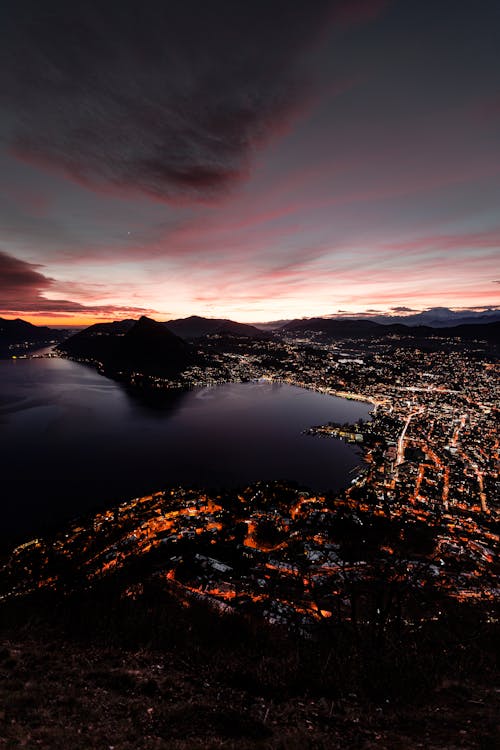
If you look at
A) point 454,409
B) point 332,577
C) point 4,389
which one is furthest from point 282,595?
point 4,389

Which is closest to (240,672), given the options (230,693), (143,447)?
(230,693)

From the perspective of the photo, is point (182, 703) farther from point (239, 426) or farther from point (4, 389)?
point (4, 389)

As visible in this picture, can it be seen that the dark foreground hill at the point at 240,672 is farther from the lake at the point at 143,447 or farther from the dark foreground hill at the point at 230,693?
the lake at the point at 143,447

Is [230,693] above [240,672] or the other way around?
above

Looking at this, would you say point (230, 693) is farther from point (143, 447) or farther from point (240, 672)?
point (143, 447)

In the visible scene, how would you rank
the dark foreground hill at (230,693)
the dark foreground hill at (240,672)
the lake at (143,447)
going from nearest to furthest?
the dark foreground hill at (230,693) < the dark foreground hill at (240,672) < the lake at (143,447)

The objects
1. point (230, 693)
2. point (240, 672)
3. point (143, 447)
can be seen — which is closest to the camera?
point (230, 693)

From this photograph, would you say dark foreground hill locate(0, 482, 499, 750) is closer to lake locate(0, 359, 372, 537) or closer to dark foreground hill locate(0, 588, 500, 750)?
dark foreground hill locate(0, 588, 500, 750)

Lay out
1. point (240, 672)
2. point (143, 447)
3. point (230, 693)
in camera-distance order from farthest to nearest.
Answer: point (143, 447) < point (240, 672) < point (230, 693)

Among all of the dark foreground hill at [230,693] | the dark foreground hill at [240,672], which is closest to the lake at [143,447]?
the dark foreground hill at [240,672]
